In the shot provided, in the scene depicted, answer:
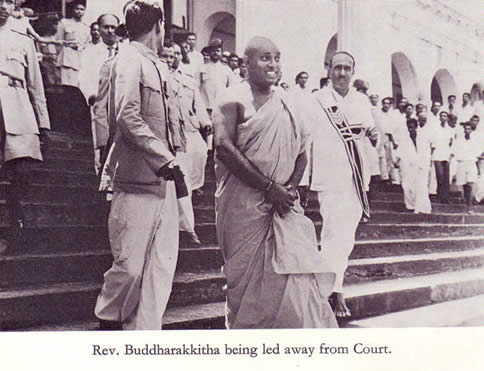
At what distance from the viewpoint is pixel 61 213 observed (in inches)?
140

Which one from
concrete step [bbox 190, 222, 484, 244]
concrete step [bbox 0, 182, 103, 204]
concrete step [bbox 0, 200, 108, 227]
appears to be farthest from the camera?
concrete step [bbox 190, 222, 484, 244]

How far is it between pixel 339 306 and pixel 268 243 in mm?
1054

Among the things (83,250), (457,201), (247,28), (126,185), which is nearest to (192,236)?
(83,250)

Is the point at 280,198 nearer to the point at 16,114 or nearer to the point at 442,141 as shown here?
the point at 16,114

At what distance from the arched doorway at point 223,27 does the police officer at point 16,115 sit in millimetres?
6159

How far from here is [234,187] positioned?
3.05 metres

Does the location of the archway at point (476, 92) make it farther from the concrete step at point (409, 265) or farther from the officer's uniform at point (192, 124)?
the officer's uniform at point (192, 124)

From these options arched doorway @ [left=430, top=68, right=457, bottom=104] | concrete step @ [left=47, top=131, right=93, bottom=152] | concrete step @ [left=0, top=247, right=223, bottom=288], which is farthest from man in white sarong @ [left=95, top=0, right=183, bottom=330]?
arched doorway @ [left=430, top=68, right=457, bottom=104]

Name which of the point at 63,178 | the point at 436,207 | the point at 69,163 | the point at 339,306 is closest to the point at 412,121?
the point at 436,207

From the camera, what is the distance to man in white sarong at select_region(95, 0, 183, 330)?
265 centimetres

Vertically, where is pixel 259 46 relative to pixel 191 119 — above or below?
above

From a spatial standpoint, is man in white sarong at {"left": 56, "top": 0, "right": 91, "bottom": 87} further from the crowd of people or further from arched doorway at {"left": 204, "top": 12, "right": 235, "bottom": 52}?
arched doorway at {"left": 204, "top": 12, "right": 235, "bottom": 52}

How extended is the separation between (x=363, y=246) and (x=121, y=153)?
285 centimetres

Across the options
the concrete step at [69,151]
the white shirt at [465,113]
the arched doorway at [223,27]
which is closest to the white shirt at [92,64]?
the concrete step at [69,151]
